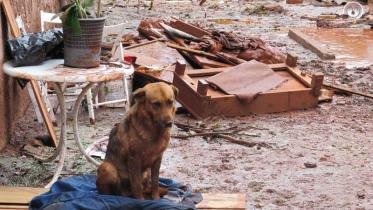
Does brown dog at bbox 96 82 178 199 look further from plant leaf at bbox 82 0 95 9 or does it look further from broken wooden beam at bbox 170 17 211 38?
broken wooden beam at bbox 170 17 211 38

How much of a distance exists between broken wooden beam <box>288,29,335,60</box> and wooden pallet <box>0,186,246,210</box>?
7663 millimetres

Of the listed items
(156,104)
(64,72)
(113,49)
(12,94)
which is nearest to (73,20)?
(64,72)

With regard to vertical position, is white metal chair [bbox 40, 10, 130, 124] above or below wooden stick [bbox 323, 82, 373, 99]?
above

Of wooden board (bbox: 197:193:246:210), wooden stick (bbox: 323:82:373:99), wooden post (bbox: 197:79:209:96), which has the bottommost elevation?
wooden stick (bbox: 323:82:373:99)

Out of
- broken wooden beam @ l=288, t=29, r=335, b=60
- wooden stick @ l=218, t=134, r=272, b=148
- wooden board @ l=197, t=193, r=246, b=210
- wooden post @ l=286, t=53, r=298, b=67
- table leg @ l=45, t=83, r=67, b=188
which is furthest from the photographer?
broken wooden beam @ l=288, t=29, r=335, b=60

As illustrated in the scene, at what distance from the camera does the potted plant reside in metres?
→ 5.19

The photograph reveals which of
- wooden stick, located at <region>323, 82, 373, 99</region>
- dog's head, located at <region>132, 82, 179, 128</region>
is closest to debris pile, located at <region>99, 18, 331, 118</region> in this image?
wooden stick, located at <region>323, 82, 373, 99</region>

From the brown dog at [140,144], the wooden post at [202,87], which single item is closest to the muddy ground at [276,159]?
the wooden post at [202,87]

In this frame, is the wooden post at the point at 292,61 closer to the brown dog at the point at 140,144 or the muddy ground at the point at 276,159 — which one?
the muddy ground at the point at 276,159

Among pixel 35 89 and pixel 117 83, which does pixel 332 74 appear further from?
pixel 35 89

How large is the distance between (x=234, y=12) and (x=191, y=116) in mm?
Answer: 10427

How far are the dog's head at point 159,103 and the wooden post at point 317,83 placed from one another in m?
4.63

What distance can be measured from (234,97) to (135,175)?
13.5 feet

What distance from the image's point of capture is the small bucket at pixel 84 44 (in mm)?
5273
